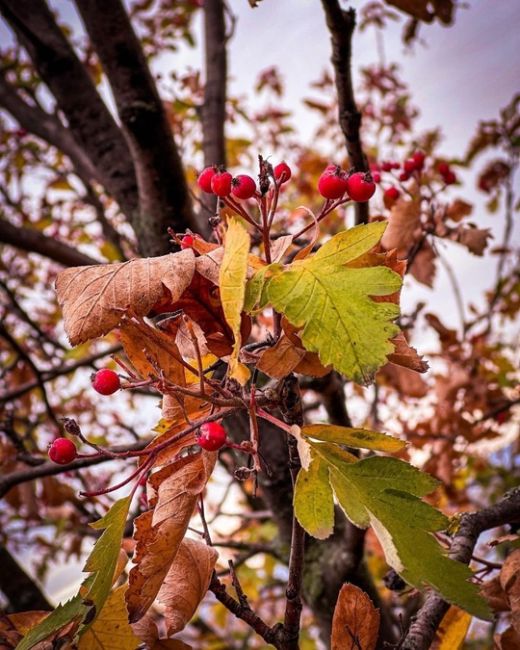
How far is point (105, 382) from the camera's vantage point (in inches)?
24.6

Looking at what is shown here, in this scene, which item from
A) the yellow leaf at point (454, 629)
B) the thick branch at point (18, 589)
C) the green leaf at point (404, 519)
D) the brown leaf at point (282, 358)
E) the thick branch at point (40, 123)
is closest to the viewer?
the green leaf at point (404, 519)

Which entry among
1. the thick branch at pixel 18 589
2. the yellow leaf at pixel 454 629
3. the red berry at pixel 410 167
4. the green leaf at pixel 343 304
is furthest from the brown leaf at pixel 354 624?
the thick branch at pixel 18 589

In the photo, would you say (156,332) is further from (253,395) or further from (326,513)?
(326,513)

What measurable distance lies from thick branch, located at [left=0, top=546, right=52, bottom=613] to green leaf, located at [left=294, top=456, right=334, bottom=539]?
196cm

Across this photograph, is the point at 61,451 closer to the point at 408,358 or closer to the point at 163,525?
the point at 163,525

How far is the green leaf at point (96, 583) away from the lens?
57cm

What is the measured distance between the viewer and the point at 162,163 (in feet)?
4.36

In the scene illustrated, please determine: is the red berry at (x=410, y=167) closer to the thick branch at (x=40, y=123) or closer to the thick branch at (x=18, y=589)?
the thick branch at (x=40, y=123)

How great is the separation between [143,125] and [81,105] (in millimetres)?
687

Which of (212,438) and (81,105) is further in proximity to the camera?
(81,105)

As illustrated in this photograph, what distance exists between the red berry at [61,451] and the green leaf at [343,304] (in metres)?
0.34

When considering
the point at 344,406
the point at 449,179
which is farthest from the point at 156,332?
the point at 449,179

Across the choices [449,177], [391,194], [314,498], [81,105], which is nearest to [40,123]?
[81,105]

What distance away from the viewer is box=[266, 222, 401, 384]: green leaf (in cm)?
47
